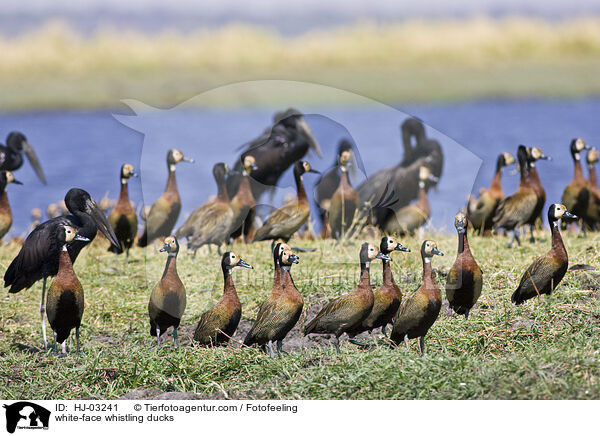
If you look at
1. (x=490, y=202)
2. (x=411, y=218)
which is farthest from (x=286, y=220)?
(x=490, y=202)

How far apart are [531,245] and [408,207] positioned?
1172 mm

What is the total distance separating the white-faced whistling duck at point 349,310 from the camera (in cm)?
635

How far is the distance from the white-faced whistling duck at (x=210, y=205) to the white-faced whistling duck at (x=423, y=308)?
1.76 meters

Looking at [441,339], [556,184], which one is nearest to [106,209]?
[441,339]

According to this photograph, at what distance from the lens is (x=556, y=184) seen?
56.2 ft

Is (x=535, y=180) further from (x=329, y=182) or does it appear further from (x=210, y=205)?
(x=210, y=205)

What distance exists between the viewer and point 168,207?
7.50 m

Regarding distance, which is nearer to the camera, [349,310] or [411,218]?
[349,310]

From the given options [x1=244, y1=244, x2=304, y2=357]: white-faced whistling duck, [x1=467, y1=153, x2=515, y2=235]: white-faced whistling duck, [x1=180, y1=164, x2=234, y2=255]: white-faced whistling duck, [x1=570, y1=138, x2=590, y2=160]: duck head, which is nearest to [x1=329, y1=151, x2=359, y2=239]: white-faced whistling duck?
[x1=180, y1=164, x2=234, y2=255]: white-faced whistling duck

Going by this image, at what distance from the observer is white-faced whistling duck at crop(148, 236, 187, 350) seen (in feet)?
22.5

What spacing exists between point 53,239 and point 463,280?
300 centimetres

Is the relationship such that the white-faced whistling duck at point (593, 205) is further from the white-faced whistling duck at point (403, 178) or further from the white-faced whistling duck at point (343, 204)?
the white-faced whistling duck at point (343, 204)

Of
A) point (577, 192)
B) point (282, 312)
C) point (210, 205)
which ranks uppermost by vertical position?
point (577, 192)
